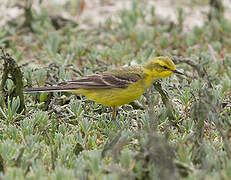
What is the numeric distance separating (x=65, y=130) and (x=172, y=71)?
1.62 m

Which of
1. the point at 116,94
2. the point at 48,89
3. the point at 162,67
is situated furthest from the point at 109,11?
the point at 48,89

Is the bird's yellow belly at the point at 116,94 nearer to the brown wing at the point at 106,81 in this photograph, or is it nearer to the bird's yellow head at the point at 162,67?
the brown wing at the point at 106,81

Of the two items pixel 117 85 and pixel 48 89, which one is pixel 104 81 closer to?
pixel 117 85

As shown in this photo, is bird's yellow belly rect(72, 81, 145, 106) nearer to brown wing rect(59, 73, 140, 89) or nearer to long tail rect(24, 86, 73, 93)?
brown wing rect(59, 73, 140, 89)

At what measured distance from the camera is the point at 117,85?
537cm

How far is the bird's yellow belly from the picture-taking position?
522 cm

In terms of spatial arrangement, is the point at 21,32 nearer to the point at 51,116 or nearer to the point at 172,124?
the point at 51,116

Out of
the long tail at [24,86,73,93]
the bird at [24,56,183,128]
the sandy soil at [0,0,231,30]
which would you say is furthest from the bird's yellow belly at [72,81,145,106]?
the sandy soil at [0,0,231,30]

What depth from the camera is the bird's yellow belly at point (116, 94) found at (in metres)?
5.22

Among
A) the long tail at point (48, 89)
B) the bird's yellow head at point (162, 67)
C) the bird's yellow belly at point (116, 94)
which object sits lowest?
the bird's yellow belly at point (116, 94)

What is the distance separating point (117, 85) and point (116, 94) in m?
0.14

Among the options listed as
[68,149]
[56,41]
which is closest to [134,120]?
[68,149]

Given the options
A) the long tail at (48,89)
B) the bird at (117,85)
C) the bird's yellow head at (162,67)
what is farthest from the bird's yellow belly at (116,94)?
the bird's yellow head at (162,67)

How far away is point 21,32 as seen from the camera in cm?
893
